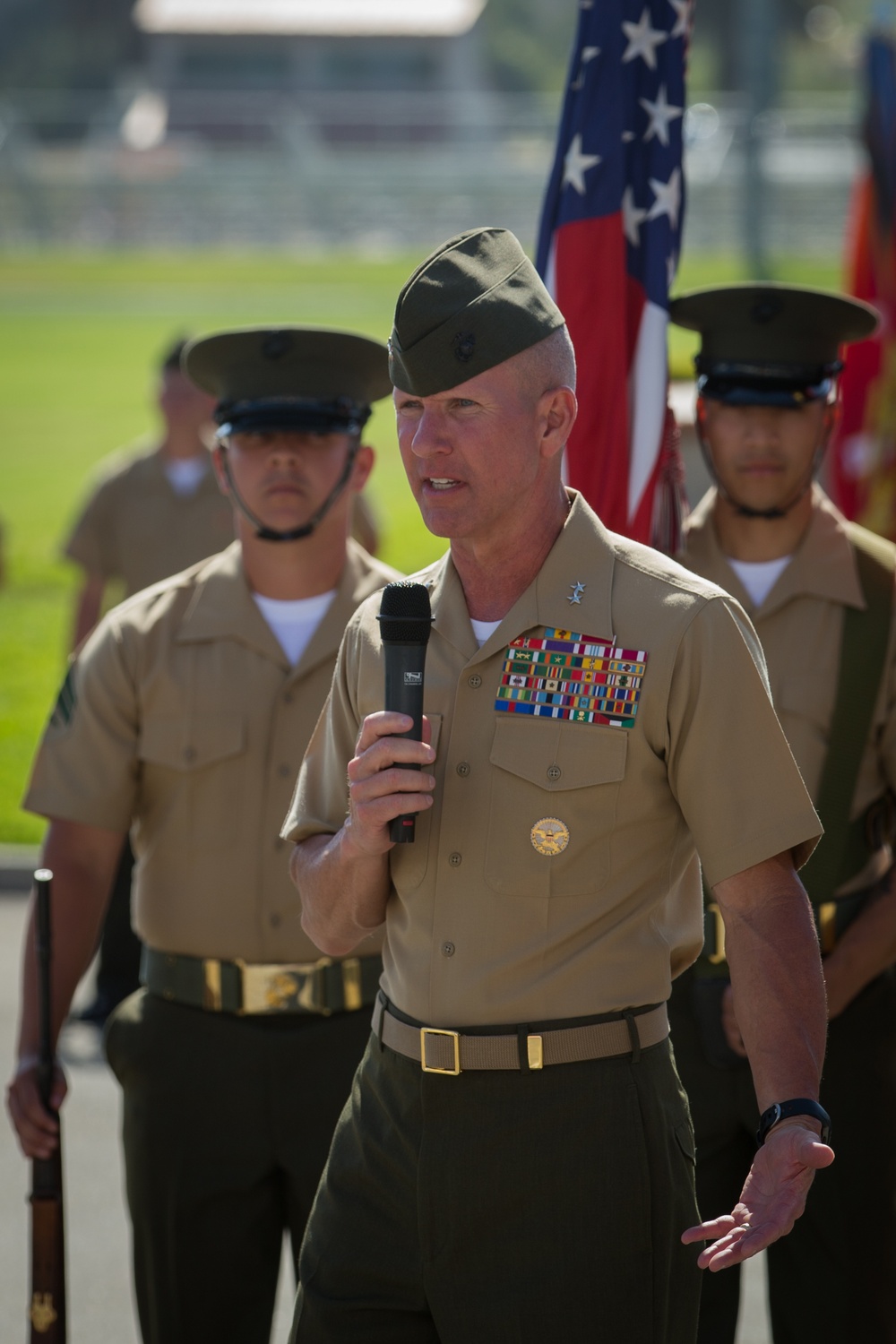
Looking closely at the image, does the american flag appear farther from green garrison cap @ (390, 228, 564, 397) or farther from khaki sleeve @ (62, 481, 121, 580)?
khaki sleeve @ (62, 481, 121, 580)

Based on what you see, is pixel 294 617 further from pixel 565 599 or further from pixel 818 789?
pixel 565 599

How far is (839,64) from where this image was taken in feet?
187

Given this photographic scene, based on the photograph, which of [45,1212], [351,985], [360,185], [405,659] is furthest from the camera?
[360,185]

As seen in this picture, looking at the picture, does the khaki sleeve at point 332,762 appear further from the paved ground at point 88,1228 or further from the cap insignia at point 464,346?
the paved ground at point 88,1228

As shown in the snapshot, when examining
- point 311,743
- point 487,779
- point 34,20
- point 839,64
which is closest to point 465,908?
point 487,779

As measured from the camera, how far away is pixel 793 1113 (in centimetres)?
227

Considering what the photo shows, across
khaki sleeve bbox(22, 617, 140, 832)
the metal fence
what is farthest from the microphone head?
the metal fence

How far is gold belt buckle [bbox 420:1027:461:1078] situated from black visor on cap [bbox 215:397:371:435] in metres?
1.66

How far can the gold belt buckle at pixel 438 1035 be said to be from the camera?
2490 millimetres

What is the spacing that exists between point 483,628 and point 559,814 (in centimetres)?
32

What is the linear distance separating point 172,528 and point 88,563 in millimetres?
471

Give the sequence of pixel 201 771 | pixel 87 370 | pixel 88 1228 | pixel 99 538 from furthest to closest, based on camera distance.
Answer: pixel 87 370 < pixel 99 538 < pixel 88 1228 < pixel 201 771

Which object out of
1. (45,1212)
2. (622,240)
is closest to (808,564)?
(622,240)

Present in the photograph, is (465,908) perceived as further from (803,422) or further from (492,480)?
(803,422)
